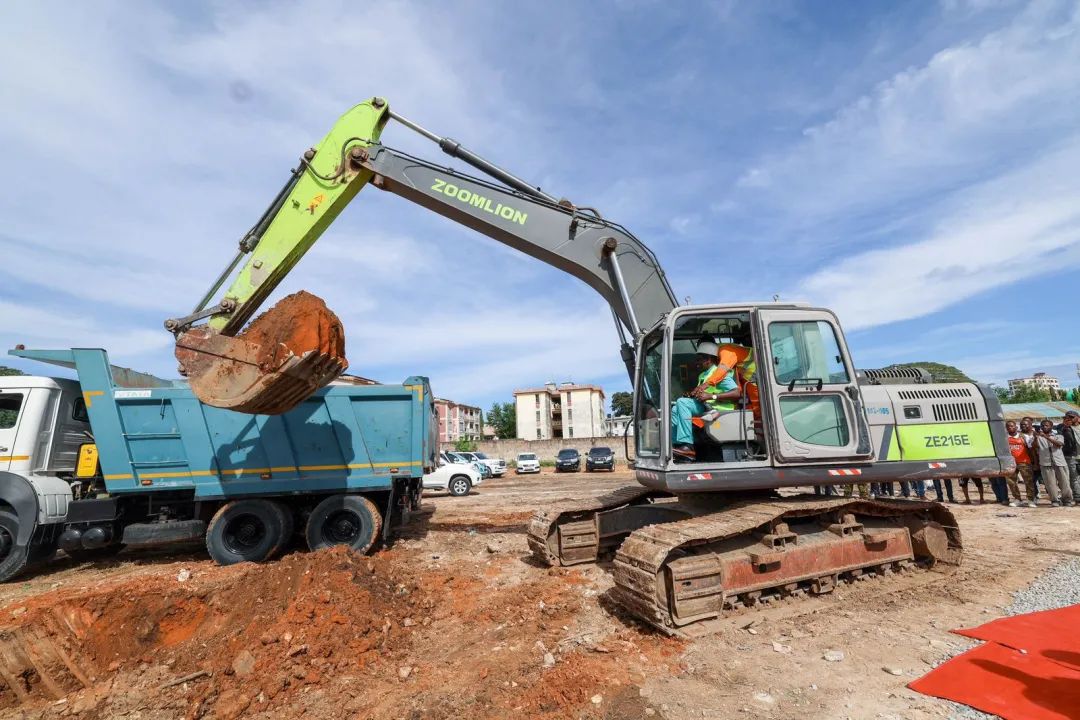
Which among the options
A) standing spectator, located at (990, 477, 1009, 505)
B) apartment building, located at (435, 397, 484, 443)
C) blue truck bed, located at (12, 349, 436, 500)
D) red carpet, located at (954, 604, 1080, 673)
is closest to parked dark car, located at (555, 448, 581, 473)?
standing spectator, located at (990, 477, 1009, 505)

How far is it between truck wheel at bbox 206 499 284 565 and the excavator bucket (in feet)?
6.10

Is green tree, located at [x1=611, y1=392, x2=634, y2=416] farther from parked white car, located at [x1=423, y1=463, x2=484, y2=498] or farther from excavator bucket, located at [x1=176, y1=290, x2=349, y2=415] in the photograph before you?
excavator bucket, located at [x1=176, y1=290, x2=349, y2=415]

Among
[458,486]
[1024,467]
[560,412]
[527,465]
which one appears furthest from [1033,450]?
[560,412]

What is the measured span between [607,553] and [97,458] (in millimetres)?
7397

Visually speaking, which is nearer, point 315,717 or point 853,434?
point 315,717

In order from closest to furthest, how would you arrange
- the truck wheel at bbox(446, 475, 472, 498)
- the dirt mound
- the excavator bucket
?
the dirt mound, the excavator bucket, the truck wheel at bbox(446, 475, 472, 498)

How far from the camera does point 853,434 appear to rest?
18.0 feet

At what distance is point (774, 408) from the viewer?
5.38m

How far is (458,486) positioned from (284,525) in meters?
11.6

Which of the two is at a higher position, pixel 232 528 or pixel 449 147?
pixel 449 147

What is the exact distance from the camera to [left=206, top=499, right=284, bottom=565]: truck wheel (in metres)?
7.65

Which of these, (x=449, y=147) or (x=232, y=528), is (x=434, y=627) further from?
(x=449, y=147)

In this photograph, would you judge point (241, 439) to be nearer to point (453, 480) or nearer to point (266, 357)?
point (266, 357)

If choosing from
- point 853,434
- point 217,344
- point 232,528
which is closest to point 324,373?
point 217,344
